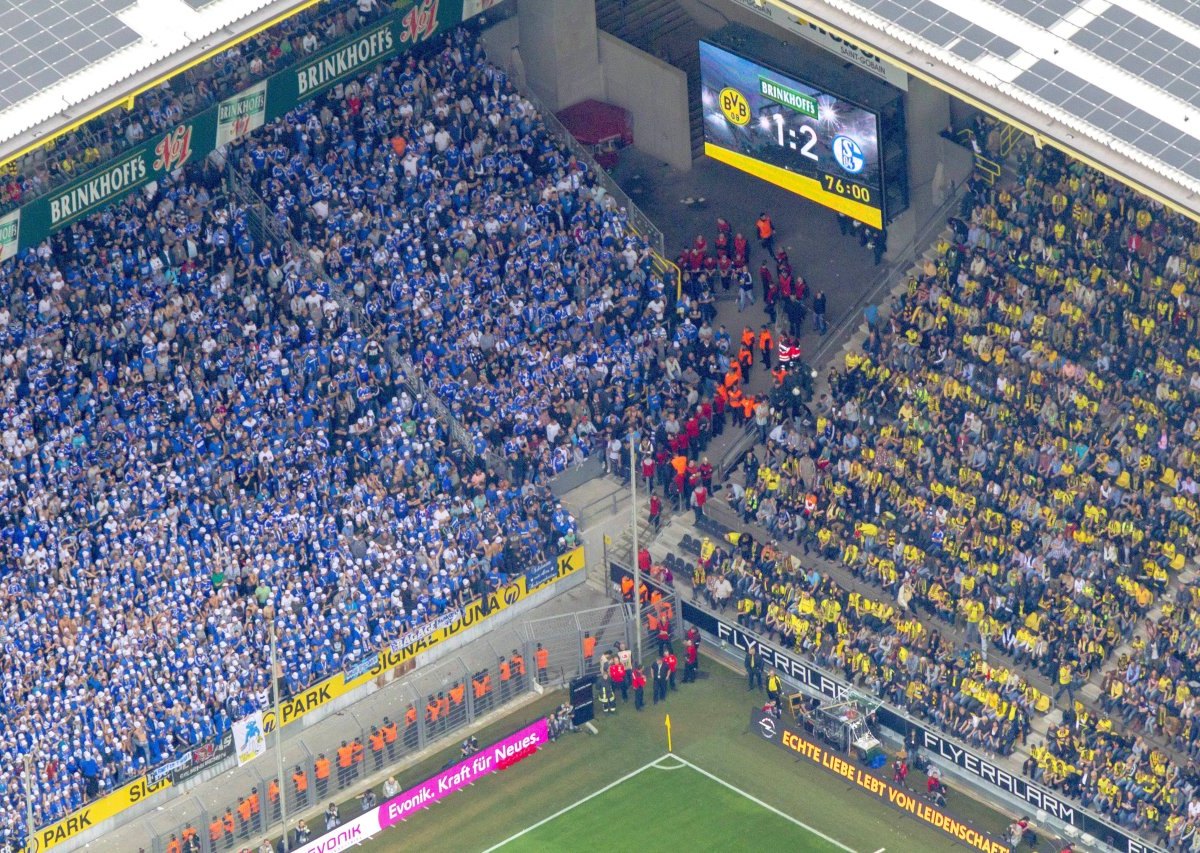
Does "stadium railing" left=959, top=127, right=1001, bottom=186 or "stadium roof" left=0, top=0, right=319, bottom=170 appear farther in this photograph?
"stadium railing" left=959, top=127, right=1001, bottom=186

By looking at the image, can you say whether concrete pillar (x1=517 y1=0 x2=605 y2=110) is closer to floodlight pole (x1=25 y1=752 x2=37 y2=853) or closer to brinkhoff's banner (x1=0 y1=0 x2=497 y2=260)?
brinkhoff's banner (x1=0 y1=0 x2=497 y2=260)

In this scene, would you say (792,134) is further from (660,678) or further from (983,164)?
(660,678)

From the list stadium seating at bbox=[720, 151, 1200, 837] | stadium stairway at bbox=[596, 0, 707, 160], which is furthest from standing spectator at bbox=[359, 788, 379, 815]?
stadium stairway at bbox=[596, 0, 707, 160]

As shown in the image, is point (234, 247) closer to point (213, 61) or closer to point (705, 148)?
point (213, 61)

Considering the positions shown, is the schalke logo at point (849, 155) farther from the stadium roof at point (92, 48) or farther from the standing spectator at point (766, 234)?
the stadium roof at point (92, 48)

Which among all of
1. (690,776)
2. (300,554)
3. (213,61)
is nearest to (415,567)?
(300,554)

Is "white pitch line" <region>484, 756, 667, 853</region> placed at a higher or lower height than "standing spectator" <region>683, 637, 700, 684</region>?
lower
